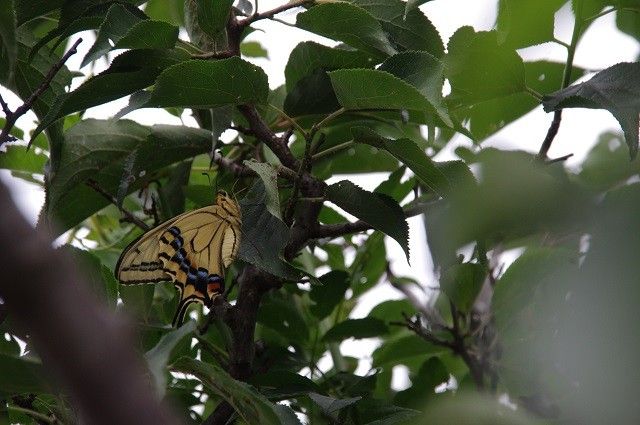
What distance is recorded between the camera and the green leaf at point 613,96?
3.14 ft

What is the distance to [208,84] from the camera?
102 centimetres

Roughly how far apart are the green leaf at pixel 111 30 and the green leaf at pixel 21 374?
37cm

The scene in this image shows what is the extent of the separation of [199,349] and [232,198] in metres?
0.30

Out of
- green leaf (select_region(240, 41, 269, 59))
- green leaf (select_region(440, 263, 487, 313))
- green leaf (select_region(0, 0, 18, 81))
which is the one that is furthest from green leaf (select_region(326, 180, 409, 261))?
green leaf (select_region(240, 41, 269, 59))

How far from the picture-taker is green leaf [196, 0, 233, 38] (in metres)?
1.06

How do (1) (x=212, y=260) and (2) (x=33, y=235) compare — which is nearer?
(2) (x=33, y=235)

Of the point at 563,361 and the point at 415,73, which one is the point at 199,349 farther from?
the point at 563,361

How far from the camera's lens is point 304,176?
1.14 metres

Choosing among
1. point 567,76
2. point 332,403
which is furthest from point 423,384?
point 567,76

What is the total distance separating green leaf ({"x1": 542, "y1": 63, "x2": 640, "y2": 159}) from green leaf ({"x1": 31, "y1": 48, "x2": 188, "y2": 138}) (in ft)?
1.57

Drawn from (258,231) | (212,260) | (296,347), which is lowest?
(296,347)

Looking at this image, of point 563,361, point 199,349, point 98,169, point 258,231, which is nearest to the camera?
Answer: point 563,361

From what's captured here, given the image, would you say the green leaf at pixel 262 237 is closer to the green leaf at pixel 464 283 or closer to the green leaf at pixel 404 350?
the green leaf at pixel 464 283

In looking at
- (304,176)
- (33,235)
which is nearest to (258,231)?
(304,176)
